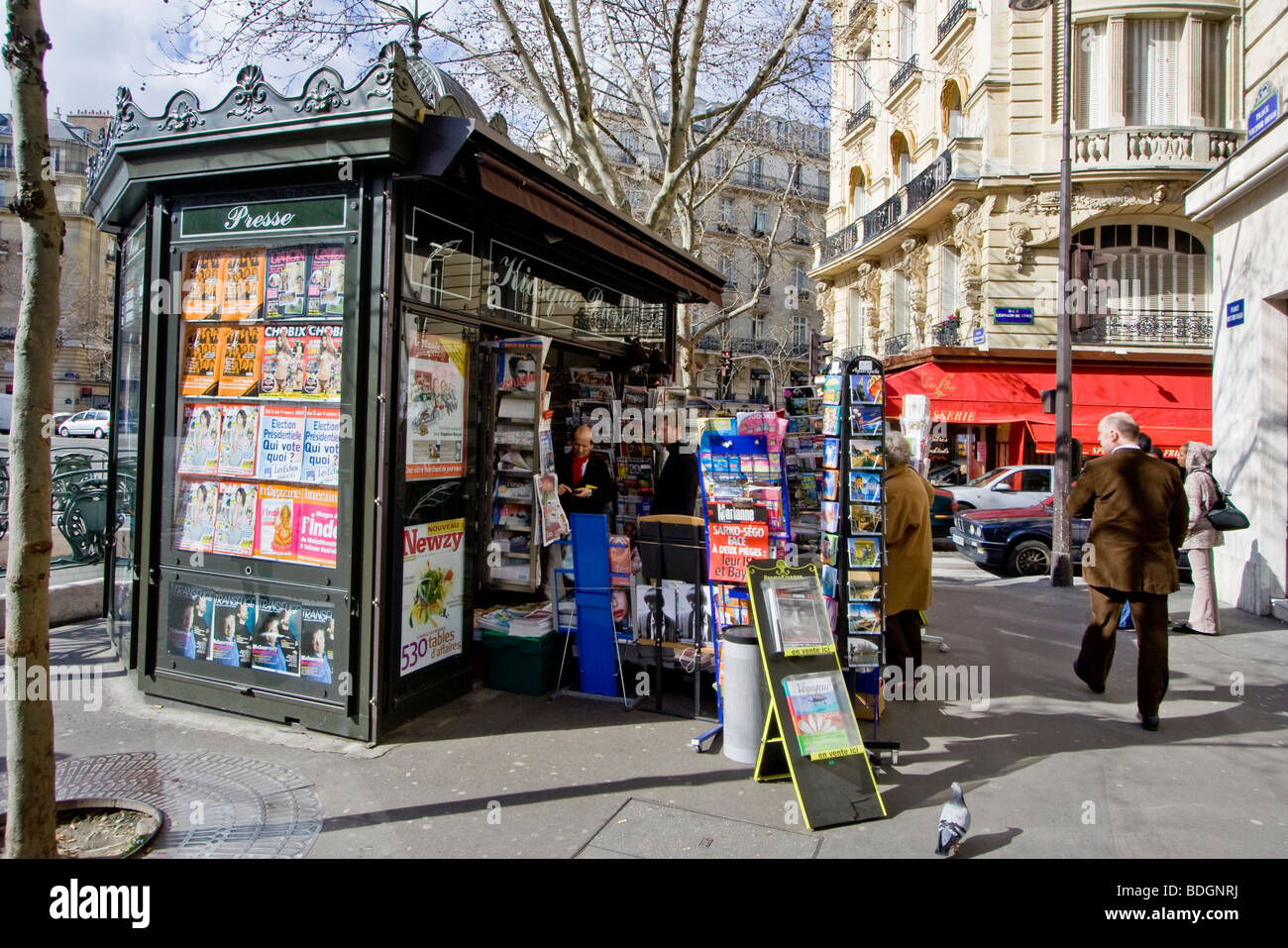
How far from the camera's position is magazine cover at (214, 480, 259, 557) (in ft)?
17.2

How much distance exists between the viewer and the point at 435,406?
17.5 ft

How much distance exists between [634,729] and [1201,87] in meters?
20.8

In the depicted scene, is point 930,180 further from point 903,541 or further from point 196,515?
point 196,515

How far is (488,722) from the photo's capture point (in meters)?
5.34

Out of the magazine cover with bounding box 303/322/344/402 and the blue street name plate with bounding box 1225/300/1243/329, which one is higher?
the blue street name plate with bounding box 1225/300/1243/329

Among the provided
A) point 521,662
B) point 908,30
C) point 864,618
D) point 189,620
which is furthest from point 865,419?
point 908,30

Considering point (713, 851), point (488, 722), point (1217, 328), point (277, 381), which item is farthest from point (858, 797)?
point (1217, 328)

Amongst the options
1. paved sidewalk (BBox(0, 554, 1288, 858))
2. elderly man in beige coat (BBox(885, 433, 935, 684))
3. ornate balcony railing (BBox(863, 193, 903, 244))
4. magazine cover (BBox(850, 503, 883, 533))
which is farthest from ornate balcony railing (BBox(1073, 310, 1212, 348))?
magazine cover (BBox(850, 503, 883, 533))

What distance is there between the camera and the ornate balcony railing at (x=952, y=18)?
2005 cm

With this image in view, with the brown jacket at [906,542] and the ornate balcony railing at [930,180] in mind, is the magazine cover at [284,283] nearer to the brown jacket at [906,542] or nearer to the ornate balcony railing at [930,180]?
the brown jacket at [906,542]

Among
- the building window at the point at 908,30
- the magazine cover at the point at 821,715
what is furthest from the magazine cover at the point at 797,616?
the building window at the point at 908,30

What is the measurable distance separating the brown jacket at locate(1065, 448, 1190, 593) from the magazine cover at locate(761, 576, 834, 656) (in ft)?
7.88

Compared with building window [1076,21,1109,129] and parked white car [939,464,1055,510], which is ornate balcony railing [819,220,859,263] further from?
parked white car [939,464,1055,510]

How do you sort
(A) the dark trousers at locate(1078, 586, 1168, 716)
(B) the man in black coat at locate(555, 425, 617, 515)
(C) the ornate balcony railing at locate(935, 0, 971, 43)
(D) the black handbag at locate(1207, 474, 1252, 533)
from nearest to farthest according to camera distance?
(A) the dark trousers at locate(1078, 586, 1168, 716)
(B) the man in black coat at locate(555, 425, 617, 515)
(D) the black handbag at locate(1207, 474, 1252, 533)
(C) the ornate balcony railing at locate(935, 0, 971, 43)
